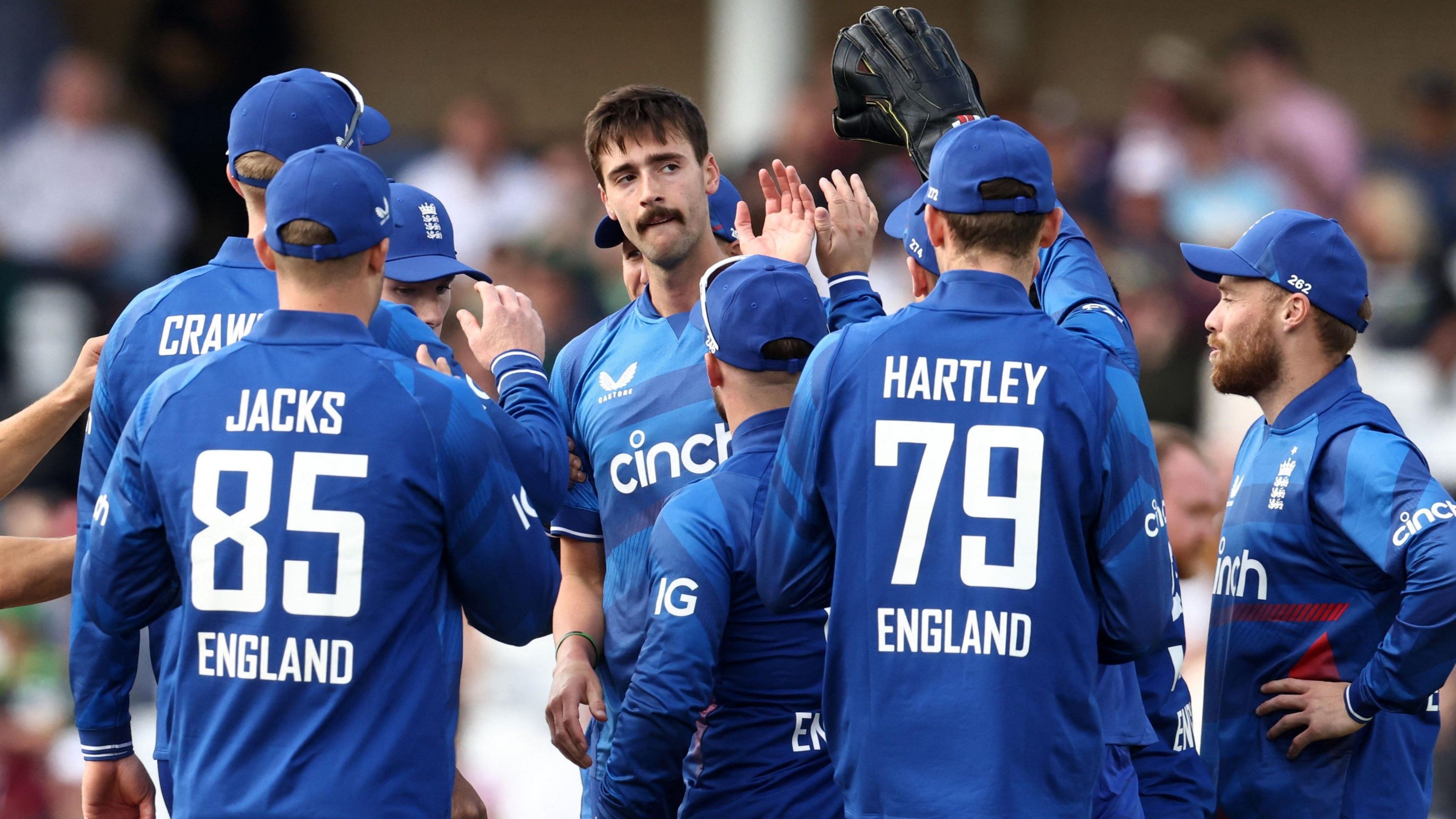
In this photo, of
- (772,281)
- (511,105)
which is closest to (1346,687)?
(772,281)

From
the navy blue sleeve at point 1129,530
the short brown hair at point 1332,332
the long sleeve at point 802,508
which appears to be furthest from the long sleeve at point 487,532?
the short brown hair at point 1332,332

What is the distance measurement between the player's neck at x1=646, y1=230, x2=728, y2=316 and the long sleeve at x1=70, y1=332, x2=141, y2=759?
149cm

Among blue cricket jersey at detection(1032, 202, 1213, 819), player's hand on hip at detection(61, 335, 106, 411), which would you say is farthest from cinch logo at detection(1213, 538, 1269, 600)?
player's hand on hip at detection(61, 335, 106, 411)

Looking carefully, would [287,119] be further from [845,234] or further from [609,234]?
[845,234]

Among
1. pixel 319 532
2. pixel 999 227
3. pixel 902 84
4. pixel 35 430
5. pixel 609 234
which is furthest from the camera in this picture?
pixel 609 234

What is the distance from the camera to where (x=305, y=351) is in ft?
11.7

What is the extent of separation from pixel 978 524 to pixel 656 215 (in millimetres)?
1693

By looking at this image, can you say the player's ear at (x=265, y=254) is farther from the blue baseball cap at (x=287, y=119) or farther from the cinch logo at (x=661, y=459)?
the cinch logo at (x=661, y=459)

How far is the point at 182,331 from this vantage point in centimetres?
418

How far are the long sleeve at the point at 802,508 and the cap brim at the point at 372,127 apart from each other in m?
1.65

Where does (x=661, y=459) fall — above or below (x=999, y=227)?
below

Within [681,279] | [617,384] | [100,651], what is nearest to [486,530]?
[100,651]

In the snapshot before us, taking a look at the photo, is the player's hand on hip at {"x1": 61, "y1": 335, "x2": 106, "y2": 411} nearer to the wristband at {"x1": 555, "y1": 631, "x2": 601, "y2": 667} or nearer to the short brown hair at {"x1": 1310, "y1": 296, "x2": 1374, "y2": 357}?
the wristband at {"x1": 555, "y1": 631, "x2": 601, "y2": 667}

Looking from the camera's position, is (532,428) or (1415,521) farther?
(1415,521)
